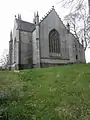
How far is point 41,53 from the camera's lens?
122 ft

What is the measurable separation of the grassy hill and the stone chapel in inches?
834

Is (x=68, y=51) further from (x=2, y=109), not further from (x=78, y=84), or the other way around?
(x=2, y=109)

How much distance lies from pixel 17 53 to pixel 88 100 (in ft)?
96.0

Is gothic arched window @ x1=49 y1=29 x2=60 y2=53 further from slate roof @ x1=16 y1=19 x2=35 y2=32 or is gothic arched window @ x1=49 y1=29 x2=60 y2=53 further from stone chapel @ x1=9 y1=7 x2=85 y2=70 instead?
slate roof @ x1=16 y1=19 x2=35 y2=32

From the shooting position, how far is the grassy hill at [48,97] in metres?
9.33

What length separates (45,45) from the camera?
38156 mm

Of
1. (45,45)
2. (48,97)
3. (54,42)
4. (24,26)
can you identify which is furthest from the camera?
(24,26)

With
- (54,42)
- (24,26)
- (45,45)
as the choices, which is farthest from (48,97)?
(24,26)

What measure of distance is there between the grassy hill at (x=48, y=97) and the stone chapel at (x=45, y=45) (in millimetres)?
21191

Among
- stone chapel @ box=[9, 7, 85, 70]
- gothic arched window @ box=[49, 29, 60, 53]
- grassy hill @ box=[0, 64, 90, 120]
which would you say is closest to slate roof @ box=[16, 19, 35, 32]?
stone chapel @ box=[9, 7, 85, 70]

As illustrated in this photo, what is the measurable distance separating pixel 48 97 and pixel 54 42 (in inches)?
1144

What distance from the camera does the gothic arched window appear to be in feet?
129

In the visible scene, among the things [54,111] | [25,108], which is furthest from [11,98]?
[54,111]

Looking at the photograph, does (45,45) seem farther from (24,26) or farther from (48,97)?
(48,97)
